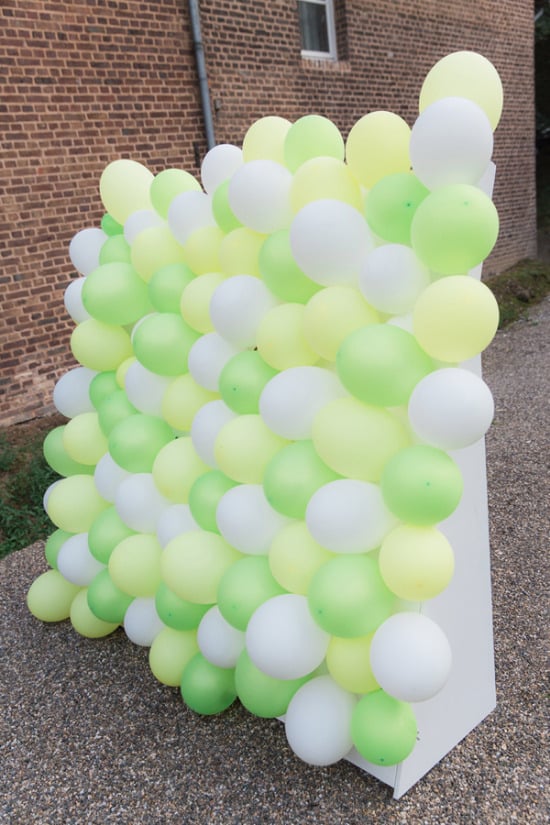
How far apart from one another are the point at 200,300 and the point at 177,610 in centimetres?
116

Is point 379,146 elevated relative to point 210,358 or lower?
elevated

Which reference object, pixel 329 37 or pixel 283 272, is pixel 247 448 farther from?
pixel 329 37

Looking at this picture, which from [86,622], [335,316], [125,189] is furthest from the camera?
[86,622]

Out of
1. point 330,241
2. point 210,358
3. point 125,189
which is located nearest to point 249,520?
point 210,358

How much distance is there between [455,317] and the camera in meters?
1.89

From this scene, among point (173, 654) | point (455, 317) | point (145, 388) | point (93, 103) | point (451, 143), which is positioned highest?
point (93, 103)

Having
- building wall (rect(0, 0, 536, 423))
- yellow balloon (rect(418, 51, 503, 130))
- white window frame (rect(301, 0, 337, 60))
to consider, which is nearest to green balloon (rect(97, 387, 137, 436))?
yellow balloon (rect(418, 51, 503, 130))

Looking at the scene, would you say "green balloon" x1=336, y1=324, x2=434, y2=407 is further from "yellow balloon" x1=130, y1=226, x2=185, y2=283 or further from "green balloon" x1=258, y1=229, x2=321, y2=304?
"yellow balloon" x1=130, y1=226, x2=185, y2=283

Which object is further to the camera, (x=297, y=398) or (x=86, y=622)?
(x=86, y=622)

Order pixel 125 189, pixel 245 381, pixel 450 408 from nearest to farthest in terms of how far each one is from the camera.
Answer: pixel 450 408, pixel 245 381, pixel 125 189

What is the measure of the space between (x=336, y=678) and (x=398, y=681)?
0.30 meters

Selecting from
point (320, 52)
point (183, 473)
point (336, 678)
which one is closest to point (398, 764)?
point (336, 678)

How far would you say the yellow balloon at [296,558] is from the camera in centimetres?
215

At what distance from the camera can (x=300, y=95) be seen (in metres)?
7.38
